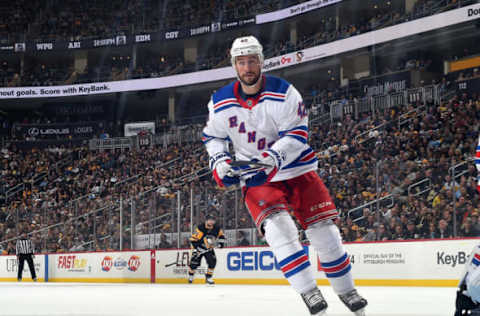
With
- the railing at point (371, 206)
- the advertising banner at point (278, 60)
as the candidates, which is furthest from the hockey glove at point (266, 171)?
the advertising banner at point (278, 60)

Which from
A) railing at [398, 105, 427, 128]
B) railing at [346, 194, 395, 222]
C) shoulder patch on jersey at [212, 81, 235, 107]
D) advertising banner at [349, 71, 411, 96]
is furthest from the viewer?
advertising banner at [349, 71, 411, 96]

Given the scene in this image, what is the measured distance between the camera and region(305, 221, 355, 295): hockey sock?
479 cm

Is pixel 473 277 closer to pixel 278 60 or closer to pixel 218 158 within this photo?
pixel 218 158

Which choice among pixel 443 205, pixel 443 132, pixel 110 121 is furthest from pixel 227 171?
pixel 110 121

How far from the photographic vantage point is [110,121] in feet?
127

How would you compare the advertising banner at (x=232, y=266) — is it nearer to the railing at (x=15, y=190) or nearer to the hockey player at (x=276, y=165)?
the hockey player at (x=276, y=165)

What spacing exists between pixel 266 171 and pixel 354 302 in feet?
3.67

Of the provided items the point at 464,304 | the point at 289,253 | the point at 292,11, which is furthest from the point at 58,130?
the point at 464,304

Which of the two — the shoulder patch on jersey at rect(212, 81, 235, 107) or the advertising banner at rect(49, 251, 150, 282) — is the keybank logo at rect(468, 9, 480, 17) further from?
the shoulder patch on jersey at rect(212, 81, 235, 107)

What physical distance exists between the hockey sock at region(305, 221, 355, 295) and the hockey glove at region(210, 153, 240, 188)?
0.68 meters

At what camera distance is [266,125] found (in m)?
4.93

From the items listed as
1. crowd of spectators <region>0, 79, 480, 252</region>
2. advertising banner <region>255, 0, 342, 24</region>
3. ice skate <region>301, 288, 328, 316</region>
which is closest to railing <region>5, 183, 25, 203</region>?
crowd of spectators <region>0, 79, 480, 252</region>

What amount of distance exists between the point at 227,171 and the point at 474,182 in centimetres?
828

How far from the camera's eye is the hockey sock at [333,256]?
15.7ft
